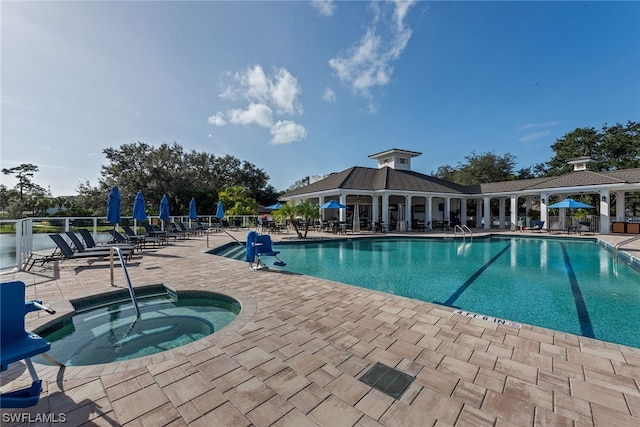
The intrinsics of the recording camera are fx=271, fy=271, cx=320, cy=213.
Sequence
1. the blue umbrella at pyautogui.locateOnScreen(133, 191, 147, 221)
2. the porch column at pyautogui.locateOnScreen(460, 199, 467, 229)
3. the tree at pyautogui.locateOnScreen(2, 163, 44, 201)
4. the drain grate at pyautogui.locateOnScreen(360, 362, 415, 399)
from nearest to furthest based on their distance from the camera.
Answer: the drain grate at pyautogui.locateOnScreen(360, 362, 415, 399)
the blue umbrella at pyautogui.locateOnScreen(133, 191, 147, 221)
the porch column at pyautogui.locateOnScreen(460, 199, 467, 229)
the tree at pyautogui.locateOnScreen(2, 163, 44, 201)

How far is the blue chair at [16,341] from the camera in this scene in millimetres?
Result: 1850

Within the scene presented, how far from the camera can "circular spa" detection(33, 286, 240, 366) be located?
3.49 meters

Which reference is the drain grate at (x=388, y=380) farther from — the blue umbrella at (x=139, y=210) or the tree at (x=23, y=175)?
the tree at (x=23, y=175)

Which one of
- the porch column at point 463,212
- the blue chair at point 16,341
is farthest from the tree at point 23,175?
the porch column at point 463,212

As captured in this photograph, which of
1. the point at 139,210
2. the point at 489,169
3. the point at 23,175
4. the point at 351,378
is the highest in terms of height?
the point at 489,169

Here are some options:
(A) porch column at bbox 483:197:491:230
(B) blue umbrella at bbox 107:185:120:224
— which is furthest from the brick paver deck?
(A) porch column at bbox 483:197:491:230

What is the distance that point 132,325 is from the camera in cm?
431

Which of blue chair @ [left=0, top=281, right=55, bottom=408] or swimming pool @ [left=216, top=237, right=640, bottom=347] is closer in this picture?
blue chair @ [left=0, top=281, right=55, bottom=408]

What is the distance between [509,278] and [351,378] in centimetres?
724

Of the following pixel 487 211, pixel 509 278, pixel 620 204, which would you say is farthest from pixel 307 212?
pixel 620 204

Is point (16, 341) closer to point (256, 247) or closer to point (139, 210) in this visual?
point (256, 247)

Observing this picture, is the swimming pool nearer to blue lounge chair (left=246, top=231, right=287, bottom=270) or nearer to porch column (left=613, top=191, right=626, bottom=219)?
blue lounge chair (left=246, top=231, right=287, bottom=270)

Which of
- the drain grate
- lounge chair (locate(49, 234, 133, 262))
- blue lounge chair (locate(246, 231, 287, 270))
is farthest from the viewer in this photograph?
lounge chair (locate(49, 234, 133, 262))

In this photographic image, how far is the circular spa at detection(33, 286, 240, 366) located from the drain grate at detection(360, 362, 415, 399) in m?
2.63
